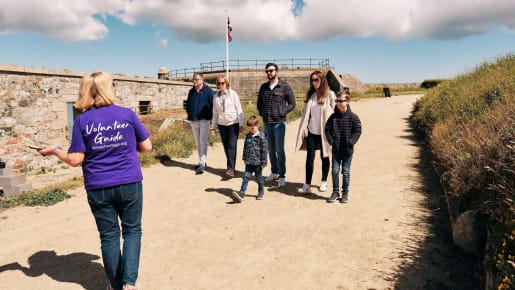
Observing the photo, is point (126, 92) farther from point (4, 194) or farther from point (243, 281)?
point (243, 281)

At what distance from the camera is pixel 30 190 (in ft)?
20.0

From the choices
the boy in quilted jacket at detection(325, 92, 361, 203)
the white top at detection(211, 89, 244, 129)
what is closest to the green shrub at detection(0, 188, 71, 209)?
the white top at detection(211, 89, 244, 129)

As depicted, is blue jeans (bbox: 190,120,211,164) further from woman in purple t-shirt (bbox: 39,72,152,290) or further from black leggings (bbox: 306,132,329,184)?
woman in purple t-shirt (bbox: 39,72,152,290)

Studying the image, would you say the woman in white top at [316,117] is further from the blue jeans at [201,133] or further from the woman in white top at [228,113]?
the blue jeans at [201,133]

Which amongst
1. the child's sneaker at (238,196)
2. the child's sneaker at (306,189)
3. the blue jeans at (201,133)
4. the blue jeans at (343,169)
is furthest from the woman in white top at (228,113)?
the blue jeans at (343,169)

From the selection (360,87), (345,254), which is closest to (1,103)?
(345,254)

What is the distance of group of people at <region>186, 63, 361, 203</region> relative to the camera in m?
5.08

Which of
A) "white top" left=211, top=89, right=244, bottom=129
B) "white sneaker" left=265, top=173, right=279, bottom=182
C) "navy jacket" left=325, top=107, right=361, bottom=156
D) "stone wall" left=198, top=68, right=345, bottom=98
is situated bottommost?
"white sneaker" left=265, top=173, right=279, bottom=182

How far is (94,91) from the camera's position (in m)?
2.58

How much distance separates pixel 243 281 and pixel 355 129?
2.85 metres

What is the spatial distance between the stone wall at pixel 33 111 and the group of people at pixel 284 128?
4756mm

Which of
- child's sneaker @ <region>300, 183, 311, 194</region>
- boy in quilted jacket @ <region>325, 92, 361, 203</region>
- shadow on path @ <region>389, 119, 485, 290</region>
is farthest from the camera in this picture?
child's sneaker @ <region>300, 183, 311, 194</region>

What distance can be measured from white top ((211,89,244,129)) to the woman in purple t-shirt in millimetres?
3703

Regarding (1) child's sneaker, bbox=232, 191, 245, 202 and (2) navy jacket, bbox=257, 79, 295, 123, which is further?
(2) navy jacket, bbox=257, 79, 295, 123
